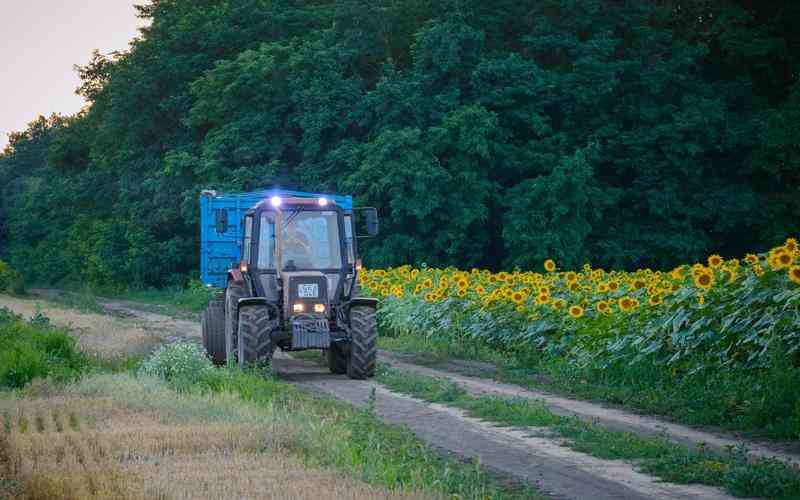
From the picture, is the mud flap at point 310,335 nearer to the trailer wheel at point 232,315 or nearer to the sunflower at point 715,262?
the trailer wheel at point 232,315

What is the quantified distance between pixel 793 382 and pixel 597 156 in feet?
88.4

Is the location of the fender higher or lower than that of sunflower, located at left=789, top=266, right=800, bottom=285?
lower

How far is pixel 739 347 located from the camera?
12828mm

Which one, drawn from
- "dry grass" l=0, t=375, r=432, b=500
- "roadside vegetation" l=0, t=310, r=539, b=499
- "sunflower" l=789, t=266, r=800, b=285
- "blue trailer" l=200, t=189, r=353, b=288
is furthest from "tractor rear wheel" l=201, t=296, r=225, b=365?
"sunflower" l=789, t=266, r=800, b=285

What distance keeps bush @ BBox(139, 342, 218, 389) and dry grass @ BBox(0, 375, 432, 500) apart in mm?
1508

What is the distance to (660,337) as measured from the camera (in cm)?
1411

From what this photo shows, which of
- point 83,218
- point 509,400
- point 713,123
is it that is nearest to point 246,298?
point 509,400

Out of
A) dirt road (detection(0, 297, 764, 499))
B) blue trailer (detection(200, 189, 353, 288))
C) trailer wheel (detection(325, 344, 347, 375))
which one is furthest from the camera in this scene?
blue trailer (detection(200, 189, 353, 288))

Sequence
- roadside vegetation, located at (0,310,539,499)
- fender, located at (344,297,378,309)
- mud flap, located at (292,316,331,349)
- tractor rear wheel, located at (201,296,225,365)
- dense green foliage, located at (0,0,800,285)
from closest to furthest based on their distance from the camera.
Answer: roadside vegetation, located at (0,310,539,499) < mud flap, located at (292,316,331,349) < fender, located at (344,297,378,309) < tractor rear wheel, located at (201,296,225,365) < dense green foliage, located at (0,0,800,285)

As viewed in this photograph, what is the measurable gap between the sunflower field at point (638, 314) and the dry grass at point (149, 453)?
18.0ft

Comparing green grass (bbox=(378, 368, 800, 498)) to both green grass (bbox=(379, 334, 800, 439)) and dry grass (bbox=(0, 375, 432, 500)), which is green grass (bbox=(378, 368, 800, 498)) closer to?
green grass (bbox=(379, 334, 800, 439))

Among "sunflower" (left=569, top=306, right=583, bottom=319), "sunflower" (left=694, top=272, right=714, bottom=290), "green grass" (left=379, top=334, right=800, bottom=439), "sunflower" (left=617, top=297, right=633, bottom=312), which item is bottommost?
"green grass" (left=379, top=334, right=800, bottom=439)

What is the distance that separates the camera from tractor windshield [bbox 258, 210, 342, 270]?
16.9 metres

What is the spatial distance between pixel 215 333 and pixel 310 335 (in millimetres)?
3675
